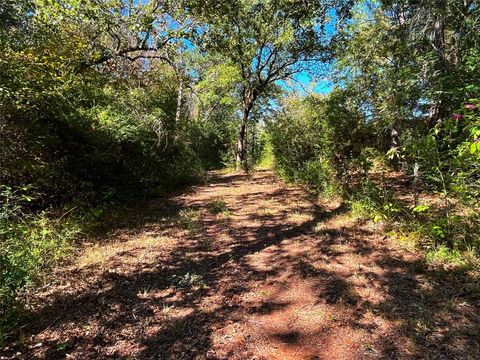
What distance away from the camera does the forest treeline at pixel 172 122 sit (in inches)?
161

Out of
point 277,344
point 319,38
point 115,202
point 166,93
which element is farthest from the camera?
point 319,38

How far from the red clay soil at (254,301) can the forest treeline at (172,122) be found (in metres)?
0.47

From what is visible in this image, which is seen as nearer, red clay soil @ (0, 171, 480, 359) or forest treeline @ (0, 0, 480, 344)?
red clay soil @ (0, 171, 480, 359)

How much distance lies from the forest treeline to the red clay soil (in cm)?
47

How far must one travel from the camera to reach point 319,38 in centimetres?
1269

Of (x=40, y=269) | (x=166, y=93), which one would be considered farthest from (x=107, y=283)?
(x=166, y=93)

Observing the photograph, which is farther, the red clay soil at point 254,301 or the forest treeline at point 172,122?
the forest treeline at point 172,122

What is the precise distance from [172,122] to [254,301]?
26.5 feet

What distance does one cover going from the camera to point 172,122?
34.2ft

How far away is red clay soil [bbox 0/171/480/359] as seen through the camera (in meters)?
2.76

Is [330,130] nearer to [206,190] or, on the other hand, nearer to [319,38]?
[206,190]

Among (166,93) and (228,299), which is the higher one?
(166,93)

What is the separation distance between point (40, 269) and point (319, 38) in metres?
12.7

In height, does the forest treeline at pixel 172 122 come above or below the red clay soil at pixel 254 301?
above
